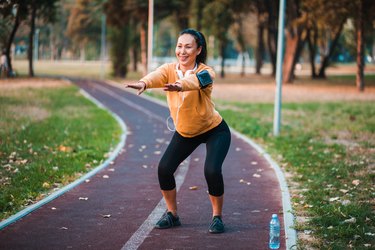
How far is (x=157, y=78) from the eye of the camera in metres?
6.32

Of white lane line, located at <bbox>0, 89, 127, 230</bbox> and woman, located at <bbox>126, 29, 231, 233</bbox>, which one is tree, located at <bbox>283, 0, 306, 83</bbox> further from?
woman, located at <bbox>126, 29, 231, 233</bbox>

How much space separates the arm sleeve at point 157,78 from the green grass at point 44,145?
2413 millimetres

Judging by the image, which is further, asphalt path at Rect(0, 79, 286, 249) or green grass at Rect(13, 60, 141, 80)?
green grass at Rect(13, 60, 141, 80)

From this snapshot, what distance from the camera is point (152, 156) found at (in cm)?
1273

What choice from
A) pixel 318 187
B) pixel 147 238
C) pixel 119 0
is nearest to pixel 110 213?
pixel 147 238

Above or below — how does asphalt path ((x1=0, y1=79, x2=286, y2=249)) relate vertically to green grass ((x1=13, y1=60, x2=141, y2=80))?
above

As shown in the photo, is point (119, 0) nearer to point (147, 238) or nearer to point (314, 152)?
point (314, 152)

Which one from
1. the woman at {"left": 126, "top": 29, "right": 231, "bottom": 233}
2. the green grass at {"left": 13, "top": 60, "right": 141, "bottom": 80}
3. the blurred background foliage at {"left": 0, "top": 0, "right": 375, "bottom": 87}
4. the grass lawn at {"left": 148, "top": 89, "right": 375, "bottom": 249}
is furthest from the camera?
the green grass at {"left": 13, "top": 60, "right": 141, "bottom": 80}

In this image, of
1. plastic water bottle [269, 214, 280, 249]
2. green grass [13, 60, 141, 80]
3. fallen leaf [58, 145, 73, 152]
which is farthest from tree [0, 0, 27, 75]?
green grass [13, 60, 141, 80]

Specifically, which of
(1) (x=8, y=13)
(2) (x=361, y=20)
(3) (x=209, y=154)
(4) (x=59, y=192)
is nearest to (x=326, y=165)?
(4) (x=59, y=192)

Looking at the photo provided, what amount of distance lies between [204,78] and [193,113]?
0.41 meters

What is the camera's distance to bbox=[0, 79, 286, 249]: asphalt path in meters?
6.31

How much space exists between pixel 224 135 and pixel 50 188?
3.48m

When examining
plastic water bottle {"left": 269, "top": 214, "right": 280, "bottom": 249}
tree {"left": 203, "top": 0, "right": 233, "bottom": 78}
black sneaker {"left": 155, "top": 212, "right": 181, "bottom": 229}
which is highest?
tree {"left": 203, "top": 0, "right": 233, "bottom": 78}
